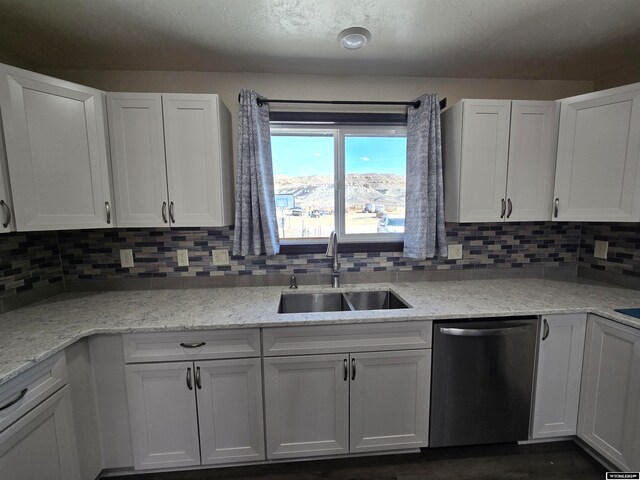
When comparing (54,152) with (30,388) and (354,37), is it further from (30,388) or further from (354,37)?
(354,37)

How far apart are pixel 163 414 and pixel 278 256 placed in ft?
3.66

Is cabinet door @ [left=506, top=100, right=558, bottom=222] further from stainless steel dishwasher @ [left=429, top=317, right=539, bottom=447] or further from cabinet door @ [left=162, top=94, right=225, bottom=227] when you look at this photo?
cabinet door @ [left=162, top=94, right=225, bottom=227]

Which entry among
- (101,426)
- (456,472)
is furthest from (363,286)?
(101,426)

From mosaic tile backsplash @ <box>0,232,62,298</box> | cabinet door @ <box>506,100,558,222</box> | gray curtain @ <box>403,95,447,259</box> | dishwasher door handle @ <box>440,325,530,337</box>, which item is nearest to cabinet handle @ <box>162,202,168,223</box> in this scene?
mosaic tile backsplash @ <box>0,232,62,298</box>

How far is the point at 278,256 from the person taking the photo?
2.01 meters

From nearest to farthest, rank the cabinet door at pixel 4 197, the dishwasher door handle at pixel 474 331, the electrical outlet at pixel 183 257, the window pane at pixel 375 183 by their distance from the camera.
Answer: the cabinet door at pixel 4 197
the dishwasher door handle at pixel 474 331
the electrical outlet at pixel 183 257
the window pane at pixel 375 183

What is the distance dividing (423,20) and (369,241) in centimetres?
135

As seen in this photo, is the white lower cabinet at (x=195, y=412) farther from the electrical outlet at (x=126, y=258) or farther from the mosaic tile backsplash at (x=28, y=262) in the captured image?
the mosaic tile backsplash at (x=28, y=262)

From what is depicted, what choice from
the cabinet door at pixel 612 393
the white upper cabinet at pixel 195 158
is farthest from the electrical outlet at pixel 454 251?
the white upper cabinet at pixel 195 158

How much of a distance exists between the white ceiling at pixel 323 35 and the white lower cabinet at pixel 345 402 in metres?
1.74

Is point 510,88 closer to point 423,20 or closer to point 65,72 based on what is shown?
point 423,20

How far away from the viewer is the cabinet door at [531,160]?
174 centimetres

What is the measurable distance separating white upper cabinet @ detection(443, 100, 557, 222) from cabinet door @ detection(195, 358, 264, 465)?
1.64m

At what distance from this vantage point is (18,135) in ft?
4.27
